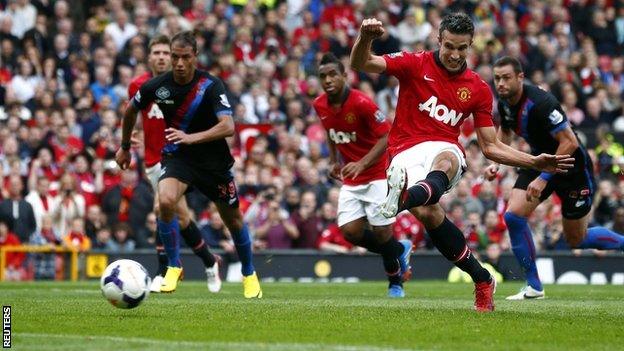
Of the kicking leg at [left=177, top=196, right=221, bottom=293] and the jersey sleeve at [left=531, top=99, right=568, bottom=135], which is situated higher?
the jersey sleeve at [left=531, top=99, right=568, bottom=135]

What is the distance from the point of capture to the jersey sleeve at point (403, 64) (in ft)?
37.4

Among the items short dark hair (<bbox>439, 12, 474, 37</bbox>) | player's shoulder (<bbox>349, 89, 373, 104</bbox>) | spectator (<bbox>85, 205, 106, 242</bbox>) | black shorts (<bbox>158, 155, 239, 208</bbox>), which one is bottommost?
spectator (<bbox>85, 205, 106, 242</bbox>)

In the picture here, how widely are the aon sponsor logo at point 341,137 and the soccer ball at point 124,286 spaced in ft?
15.6

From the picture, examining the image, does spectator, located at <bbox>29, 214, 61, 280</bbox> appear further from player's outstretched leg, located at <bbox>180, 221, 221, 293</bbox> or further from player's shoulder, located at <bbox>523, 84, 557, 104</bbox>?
player's shoulder, located at <bbox>523, 84, 557, 104</bbox>

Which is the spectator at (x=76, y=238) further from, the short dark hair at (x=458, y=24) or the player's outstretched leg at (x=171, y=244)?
the short dark hair at (x=458, y=24)

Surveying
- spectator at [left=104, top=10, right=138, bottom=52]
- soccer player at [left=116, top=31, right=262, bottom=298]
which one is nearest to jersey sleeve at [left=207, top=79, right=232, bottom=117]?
soccer player at [left=116, top=31, right=262, bottom=298]

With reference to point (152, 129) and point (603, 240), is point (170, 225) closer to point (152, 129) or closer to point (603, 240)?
point (152, 129)

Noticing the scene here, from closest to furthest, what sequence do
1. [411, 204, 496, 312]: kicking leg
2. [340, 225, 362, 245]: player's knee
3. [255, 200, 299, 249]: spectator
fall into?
[411, 204, 496, 312]: kicking leg → [340, 225, 362, 245]: player's knee → [255, 200, 299, 249]: spectator

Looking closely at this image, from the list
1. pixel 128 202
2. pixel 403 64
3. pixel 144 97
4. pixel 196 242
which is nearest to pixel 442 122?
pixel 403 64

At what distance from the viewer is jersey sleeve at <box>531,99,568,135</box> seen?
13.6 m

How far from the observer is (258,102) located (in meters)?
24.9

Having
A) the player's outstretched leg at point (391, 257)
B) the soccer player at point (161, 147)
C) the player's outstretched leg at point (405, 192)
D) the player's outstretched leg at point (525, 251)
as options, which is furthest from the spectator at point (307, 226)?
the player's outstretched leg at point (405, 192)

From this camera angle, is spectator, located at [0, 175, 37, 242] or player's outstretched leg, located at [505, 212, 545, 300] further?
spectator, located at [0, 175, 37, 242]

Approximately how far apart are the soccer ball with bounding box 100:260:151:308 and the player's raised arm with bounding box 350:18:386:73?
2.42 m
